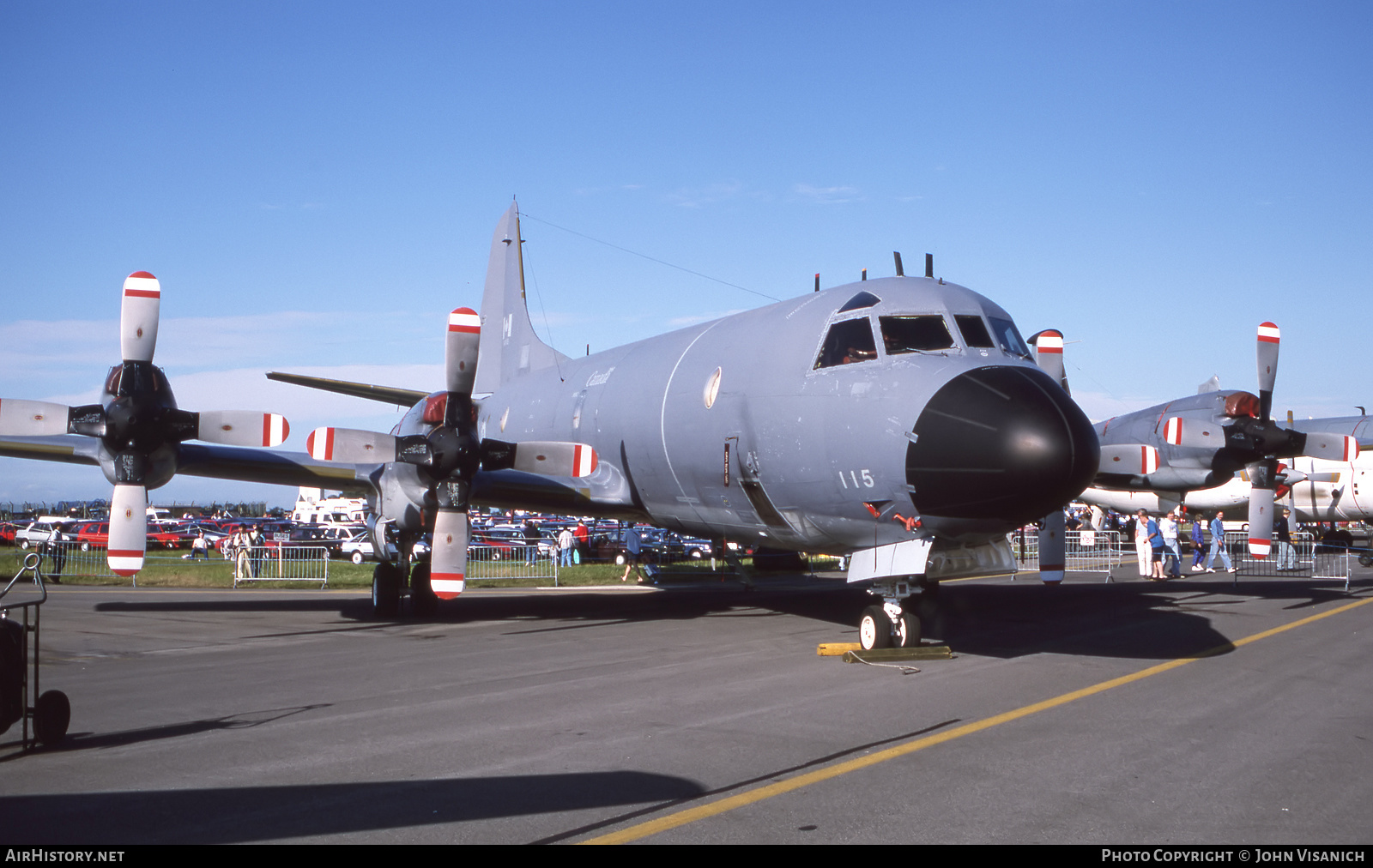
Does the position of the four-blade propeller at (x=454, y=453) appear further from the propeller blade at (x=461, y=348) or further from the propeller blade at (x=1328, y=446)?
the propeller blade at (x=1328, y=446)

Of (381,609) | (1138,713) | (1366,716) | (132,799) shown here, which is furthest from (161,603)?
(1366,716)

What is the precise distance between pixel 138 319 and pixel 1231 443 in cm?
1753

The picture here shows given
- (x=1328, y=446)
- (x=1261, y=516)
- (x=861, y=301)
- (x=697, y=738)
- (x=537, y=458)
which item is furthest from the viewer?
(x=1261, y=516)

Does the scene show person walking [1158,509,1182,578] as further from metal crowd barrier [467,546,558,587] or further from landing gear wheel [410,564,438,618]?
landing gear wheel [410,564,438,618]

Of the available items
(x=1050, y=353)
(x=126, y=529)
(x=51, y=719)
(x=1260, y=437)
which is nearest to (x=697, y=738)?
(x=51, y=719)

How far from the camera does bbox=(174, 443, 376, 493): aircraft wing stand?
15234 mm

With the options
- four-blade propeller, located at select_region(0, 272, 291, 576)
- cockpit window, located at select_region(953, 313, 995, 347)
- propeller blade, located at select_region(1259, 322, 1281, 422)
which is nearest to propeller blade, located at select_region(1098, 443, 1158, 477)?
propeller blade, located at select_region(1259, 322, 1281, 422)

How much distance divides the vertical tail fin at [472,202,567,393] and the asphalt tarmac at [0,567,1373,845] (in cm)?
964

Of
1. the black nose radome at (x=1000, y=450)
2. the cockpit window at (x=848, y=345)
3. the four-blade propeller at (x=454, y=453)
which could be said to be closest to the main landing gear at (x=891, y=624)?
the black nose radome at (x=1000, y=450)

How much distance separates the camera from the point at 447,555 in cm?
1440

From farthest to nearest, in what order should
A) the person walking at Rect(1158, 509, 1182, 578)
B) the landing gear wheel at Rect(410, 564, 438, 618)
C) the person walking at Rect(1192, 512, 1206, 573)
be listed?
1. the person walking at Rect(1192, 512, 1206, 573)
2. the person walking at Rect(1158, 509, 1182, 578)
3. the landing gear wheel at Rect(410, 564, 438, 618)

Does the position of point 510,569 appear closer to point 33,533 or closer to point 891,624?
point 891,624

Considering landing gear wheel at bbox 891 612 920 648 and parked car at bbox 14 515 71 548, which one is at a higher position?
parked car at bbox 14 515 71 548

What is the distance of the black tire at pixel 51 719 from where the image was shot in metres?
7.08
